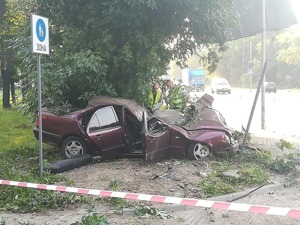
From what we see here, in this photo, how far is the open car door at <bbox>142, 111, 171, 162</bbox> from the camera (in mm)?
7676

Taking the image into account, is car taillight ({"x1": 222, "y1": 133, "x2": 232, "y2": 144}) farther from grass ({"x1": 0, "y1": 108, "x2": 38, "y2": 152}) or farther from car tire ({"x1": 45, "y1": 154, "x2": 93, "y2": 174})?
grass ({"x1": 0, "y1": 108, "x2": 38, "y2": 152})

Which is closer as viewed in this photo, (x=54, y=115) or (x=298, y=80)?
(x=54, y=115)

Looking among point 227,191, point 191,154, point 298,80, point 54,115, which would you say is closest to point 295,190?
point 227,191

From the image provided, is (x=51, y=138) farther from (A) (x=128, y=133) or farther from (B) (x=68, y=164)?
(A) (x=128, y=133)

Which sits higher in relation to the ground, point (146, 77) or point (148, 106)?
point (146, 77)

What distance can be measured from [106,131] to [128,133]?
503 mm

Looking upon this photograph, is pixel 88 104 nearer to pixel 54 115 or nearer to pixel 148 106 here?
pixel 54 115

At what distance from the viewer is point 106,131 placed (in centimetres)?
842

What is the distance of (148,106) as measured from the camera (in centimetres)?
1081

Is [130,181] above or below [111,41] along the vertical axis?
below

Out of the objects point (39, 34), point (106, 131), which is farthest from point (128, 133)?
point (39, 34)

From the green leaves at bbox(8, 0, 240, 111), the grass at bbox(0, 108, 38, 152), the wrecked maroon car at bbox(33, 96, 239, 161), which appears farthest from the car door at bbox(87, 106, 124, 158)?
the grass at bbox(0, 108, 38, 152)

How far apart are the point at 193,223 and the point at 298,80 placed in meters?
73.8

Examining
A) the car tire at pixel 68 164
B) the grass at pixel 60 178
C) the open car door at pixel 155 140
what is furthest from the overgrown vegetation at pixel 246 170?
the car tire at pixel 68 164
